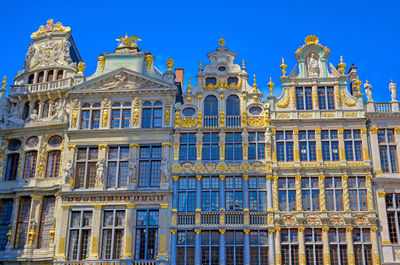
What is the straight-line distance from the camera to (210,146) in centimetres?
2955

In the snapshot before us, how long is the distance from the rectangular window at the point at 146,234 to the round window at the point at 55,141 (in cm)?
665

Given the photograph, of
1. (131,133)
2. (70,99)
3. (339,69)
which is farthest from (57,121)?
(339,69)

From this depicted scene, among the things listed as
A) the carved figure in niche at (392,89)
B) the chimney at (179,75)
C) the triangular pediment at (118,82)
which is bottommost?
the carved figure in niche at (392,89)

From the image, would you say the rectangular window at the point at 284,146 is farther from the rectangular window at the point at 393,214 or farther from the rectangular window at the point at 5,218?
the rectangular window at the point at 5,218

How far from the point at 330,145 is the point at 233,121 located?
18.1ft

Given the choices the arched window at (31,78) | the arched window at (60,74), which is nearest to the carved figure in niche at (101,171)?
the arched window at (60,74)

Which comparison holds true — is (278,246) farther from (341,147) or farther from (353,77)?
(353,77)

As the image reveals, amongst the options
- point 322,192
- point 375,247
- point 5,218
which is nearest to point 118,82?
point 5,218

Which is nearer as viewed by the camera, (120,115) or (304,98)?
(304,98)

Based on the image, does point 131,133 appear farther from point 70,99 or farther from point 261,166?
point 261,166

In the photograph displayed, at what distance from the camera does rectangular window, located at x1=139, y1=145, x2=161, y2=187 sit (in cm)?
2909

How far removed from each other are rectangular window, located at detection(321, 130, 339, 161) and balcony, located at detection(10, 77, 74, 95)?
15.2m

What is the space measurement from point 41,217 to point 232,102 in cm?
1261

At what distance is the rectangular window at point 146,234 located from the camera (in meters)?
27.6
